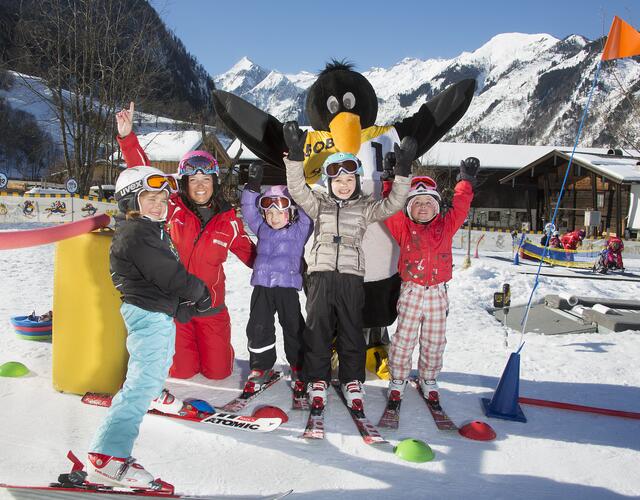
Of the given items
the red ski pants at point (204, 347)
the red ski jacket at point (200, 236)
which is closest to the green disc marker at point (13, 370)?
the red ski pants at point (204, 347)

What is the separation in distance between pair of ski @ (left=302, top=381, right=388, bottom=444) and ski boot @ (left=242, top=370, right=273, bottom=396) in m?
0.48

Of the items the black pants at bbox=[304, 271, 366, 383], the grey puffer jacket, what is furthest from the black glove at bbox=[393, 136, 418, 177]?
the black pants at bbox=[304, 271, 366, 383]

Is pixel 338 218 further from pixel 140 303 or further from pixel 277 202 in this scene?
pixel 140 303

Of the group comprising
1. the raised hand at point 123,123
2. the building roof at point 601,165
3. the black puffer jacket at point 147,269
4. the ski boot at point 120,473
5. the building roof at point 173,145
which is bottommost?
the ski boot at point 120,473

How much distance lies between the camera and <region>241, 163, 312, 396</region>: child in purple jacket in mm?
3367

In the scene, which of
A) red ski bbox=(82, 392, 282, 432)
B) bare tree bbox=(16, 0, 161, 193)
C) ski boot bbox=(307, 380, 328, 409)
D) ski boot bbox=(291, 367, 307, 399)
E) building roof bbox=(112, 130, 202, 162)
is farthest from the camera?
building roof bbox=(112, 130, 202, 162)

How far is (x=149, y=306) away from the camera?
229 centimetres

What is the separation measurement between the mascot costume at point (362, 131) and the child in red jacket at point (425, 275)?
38 centimetres

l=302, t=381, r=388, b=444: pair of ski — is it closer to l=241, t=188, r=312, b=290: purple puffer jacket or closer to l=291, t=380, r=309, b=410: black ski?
l=291, t=380, r=309, b=410: black ski

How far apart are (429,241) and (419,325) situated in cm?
56

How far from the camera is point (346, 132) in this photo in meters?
3.67

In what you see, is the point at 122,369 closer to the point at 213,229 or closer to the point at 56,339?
the point at 56,339

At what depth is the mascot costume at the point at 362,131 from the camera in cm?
367

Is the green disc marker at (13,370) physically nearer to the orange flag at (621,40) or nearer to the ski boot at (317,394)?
the ski boot at (317,394)
